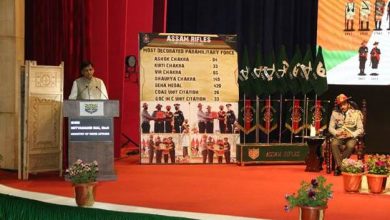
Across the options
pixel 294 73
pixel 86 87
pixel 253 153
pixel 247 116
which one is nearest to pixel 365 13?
pixel 294 73

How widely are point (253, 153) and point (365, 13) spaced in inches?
109

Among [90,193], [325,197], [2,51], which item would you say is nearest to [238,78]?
[2,51]

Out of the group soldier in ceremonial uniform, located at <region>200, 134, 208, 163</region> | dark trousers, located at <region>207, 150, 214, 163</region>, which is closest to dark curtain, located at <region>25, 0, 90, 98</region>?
soldier in ceremonial uniform, located at <region>200, 134, 208, 163</region>

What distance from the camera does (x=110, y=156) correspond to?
20.9 ft

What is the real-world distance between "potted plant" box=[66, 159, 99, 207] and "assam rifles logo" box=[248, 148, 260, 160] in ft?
11.3

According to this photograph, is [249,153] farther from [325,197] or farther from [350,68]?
[325,197]

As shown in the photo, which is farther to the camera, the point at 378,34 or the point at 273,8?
the point at 273,8

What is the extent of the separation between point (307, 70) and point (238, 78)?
3.26ft

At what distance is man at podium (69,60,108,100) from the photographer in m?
6.69

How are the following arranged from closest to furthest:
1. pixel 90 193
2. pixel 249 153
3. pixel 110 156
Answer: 1. pixel 90 193
2. pixel 110 156
3. pixel 249 153

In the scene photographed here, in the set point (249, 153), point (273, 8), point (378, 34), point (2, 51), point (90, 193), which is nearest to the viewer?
point (90, 193)

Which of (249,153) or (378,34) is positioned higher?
(378,34)

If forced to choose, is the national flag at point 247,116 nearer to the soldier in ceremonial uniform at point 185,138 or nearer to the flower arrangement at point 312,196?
the soldier in ceremonial uniform at point 185,138

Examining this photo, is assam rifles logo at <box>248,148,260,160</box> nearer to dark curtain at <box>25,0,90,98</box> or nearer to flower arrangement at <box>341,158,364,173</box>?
flower arrangement at <box>341,158,364,173</box>
